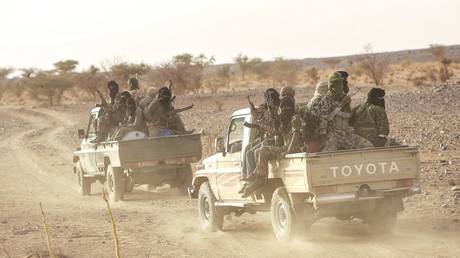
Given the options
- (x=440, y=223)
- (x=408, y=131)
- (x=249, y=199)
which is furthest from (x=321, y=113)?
(x=408, y=131)

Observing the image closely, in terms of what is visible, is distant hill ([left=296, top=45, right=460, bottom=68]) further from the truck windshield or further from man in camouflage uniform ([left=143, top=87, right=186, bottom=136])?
the truck windshield

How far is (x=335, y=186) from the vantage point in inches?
409

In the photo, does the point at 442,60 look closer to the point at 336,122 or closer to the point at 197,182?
the point at 197,182

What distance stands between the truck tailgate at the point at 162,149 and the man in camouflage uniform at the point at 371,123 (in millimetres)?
5777

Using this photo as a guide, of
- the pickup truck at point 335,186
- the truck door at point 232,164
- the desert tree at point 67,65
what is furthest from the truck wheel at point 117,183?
the desert tree at point 67,65

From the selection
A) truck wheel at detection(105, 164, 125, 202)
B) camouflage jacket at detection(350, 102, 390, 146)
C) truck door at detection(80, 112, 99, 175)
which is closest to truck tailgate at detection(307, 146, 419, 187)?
camouflage jacket at detection(350, 102, 390, 146)

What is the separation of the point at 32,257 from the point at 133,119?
714 cm

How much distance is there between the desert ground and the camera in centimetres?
1081

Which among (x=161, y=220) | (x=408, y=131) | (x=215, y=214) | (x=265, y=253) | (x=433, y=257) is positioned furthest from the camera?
(x=408, y=131)

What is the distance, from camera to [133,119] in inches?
707

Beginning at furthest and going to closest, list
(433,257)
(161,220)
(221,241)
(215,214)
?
(161,220)
(215,214)
(221,241)
(433,257)

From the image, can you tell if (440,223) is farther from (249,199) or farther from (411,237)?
(249,199)

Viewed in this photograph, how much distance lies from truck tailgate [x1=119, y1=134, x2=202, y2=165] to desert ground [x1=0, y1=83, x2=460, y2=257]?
0.84 metres

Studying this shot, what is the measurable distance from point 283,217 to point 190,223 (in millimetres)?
2975
